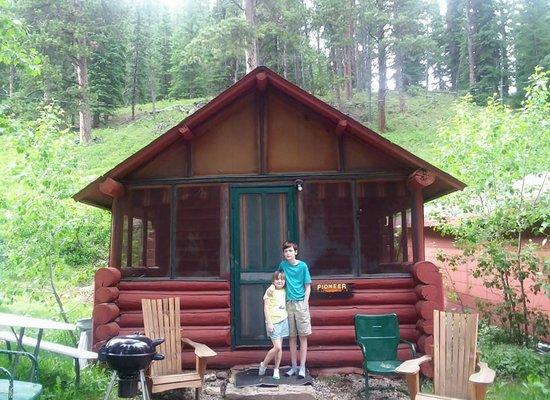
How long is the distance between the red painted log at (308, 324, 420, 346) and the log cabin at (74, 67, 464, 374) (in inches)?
0.6

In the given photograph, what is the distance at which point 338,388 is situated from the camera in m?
6.57

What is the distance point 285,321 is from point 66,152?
18.8 feet

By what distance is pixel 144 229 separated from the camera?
314 inches

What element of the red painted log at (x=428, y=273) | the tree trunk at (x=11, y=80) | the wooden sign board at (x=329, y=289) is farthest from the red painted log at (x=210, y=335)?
the tree trunk at (x=11, y=80)

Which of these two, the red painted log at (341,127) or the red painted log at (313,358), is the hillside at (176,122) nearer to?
the red painted log at (313,358)

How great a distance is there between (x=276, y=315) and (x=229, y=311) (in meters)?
1.19

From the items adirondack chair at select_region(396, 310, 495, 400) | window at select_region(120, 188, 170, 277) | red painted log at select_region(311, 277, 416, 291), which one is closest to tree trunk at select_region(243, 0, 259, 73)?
window at select_region(120, 188, 170, 277)

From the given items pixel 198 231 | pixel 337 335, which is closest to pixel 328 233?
pixel 337 335

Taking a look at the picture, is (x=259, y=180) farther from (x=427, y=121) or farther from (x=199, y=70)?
(x=199, y=70)

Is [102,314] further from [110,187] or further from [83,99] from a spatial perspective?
[83,99]

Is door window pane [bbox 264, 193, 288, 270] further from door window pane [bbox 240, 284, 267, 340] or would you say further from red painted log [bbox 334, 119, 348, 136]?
red painted log [bbox 334, 119, 348, 136]

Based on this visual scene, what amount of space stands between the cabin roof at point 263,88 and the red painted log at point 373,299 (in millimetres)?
1796

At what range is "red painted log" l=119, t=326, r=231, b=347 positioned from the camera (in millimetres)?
7156

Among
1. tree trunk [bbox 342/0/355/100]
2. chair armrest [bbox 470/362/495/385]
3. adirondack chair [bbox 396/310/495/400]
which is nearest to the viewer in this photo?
chair armrest [bbox 470/362/495/385]
